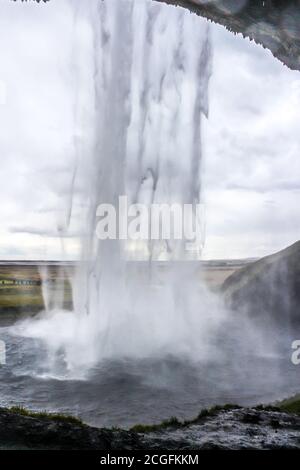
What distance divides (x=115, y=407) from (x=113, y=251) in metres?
18.1

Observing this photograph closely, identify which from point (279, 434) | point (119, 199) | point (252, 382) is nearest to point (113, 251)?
point (119, 199)

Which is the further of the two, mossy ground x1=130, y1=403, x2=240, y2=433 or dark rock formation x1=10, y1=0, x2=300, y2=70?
dark rock formation x1=10, y1=0, x2=300, y2=70

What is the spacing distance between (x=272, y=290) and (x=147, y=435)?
183 ft

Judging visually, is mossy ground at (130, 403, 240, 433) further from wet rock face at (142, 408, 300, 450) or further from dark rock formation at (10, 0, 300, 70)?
dark rock formation at (10, 0, 300, 70)

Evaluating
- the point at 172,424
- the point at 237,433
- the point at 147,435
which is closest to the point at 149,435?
the point at 147,435

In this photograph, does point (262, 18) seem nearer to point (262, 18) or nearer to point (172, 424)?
point (262, 18)

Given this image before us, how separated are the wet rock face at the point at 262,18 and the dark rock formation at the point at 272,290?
3943cm

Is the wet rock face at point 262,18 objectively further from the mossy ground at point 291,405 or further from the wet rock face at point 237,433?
the mossy ground at point 291,405

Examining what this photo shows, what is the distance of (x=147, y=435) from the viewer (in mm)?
11781

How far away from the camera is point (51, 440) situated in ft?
35.1

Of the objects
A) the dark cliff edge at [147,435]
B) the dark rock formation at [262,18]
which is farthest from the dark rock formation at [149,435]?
the dark rock formation at [262,18]

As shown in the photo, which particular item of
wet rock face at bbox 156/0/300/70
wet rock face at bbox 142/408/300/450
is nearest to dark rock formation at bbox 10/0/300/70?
wet rock face at bbox 156/0/300/70

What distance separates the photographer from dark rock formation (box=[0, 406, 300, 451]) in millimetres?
10641
